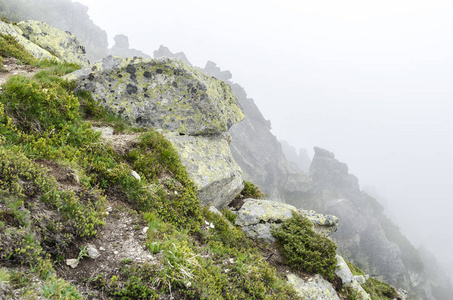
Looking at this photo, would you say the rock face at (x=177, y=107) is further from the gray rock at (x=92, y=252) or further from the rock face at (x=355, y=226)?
the rock face at (x=355, y=226)

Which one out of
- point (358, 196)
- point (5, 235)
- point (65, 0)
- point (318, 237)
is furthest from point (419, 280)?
point (65, 0)

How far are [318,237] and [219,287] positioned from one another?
6.70 metres

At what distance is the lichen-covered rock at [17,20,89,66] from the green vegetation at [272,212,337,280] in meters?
20.4

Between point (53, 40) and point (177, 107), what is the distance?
15146mm

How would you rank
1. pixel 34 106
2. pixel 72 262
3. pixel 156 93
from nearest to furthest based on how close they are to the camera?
pixel 72 262, pixel 34 106, pixel 156 93

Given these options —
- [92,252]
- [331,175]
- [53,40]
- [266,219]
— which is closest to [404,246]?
[331,175]

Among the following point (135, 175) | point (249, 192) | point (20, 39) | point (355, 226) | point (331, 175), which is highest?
point (331, 175)

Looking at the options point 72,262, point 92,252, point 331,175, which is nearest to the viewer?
point 72,262

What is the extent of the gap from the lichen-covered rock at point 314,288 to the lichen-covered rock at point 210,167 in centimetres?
457

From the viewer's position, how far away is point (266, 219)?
426 inches

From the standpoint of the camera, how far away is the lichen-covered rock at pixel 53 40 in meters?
17.3

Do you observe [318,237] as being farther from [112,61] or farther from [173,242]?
[112,61]

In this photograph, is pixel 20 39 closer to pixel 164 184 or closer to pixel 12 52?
pixel 12 52

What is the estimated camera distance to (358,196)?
106m
